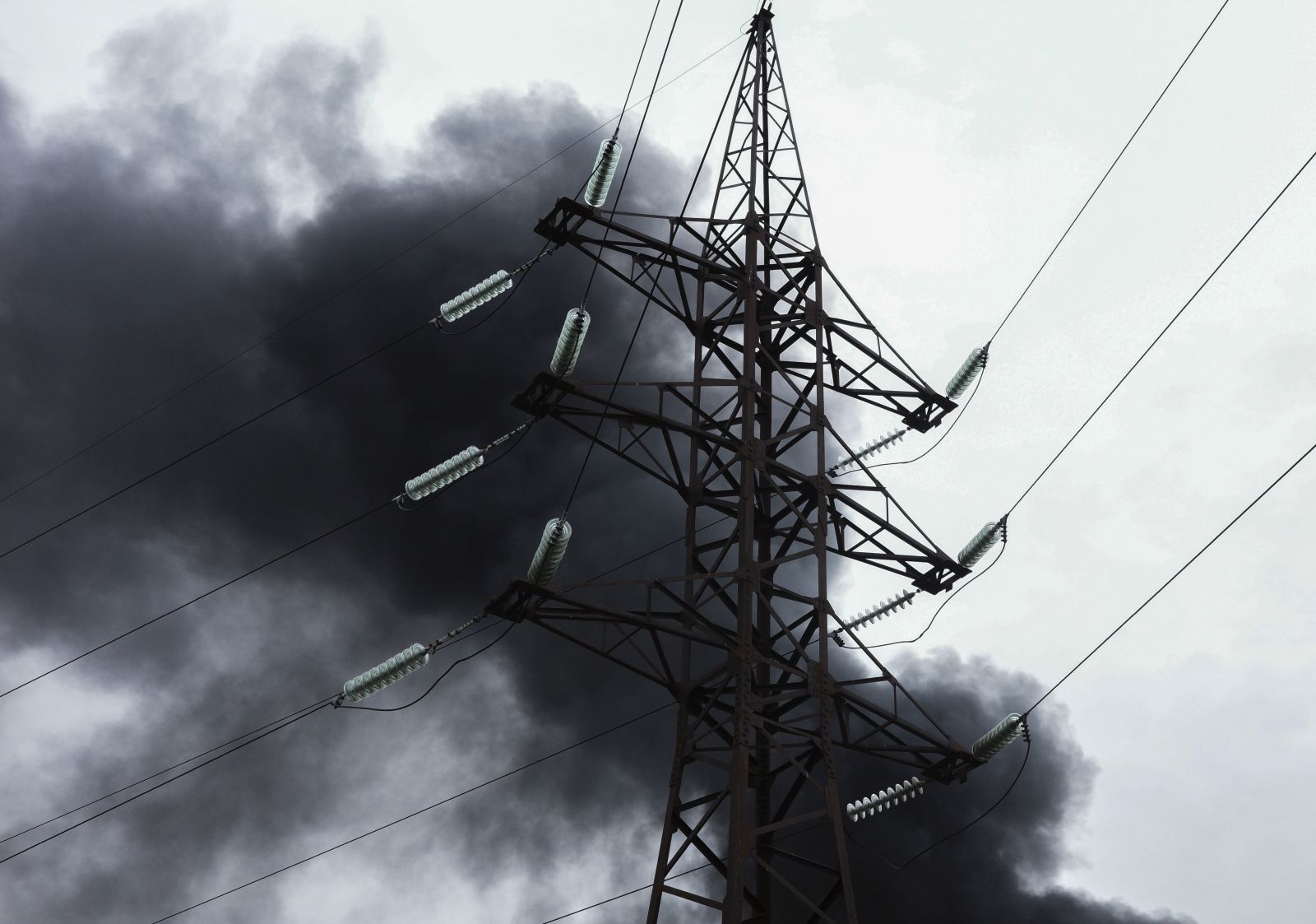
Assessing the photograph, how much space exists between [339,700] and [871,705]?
9.52 meters

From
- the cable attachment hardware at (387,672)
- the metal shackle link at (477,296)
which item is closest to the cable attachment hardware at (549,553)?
the cable attachment hardware at (387,672)

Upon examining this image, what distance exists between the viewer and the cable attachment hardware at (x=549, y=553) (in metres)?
18.8

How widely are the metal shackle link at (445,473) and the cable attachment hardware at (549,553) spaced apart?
3.55 metres

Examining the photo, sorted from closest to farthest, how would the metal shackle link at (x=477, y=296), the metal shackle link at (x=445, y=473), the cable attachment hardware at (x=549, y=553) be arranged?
the cable attachment hardware at (x=549, y=553), the metal shackle link at (x=445, y=473), the metal shackle link at (x=477, y=296)

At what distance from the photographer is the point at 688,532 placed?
2211 cm

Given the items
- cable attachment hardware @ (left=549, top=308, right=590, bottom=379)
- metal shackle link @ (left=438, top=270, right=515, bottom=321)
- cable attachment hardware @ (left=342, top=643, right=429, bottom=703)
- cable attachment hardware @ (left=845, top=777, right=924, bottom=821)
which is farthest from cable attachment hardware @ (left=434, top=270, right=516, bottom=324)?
cable attachment hardware @ (left=845, top=777, right=924, bottom=821)

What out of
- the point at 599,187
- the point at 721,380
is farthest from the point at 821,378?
the point at 599,187

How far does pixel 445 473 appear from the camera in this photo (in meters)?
21.9

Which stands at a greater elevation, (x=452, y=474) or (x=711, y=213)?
(x=711, y=213)

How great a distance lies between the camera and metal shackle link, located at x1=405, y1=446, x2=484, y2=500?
71.8 ft

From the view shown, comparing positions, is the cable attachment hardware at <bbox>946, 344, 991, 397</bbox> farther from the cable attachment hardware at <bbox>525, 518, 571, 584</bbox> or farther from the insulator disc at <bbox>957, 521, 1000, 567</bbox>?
the cable attachment hardware at <bbox>525, 518, 571, 584</bbox>

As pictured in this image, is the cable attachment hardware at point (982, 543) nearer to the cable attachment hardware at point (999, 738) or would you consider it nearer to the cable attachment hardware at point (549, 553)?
the cable attachment hardware at point (999, 738)

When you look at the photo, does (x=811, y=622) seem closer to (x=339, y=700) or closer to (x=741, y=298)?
(x=741, y=298)

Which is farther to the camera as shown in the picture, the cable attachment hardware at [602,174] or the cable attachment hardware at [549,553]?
the cable attachment hardware at [602,174]
